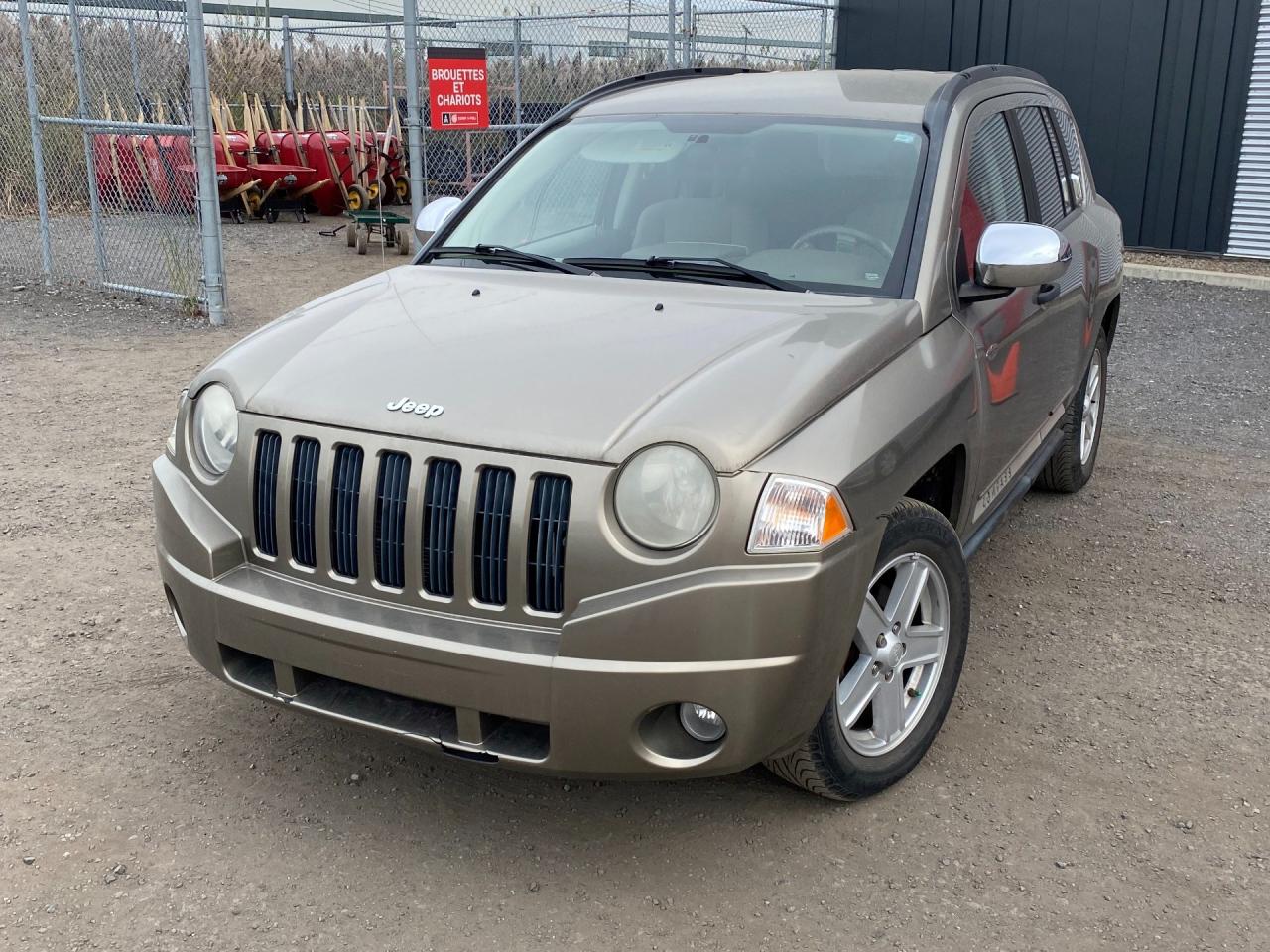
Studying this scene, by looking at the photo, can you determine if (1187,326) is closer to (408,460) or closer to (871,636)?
(871,636)

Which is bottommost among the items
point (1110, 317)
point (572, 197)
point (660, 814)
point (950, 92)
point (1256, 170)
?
point (660, 814)

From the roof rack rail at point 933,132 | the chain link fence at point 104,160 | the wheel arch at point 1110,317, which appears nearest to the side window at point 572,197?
the roof rack rail at point 933,132

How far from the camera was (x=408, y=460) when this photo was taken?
2.82 m

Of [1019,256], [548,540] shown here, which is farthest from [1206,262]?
[548,540]

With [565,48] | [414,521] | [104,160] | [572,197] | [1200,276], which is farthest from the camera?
[565,48]

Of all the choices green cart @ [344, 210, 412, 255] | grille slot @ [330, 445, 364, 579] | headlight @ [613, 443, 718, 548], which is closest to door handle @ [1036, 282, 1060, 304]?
headlight @ [613, 443, 718, 548]

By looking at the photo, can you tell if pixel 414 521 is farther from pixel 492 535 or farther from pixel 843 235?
pixel 843 235

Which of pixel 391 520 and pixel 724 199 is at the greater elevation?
pixel 724 199

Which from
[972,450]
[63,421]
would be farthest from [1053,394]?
[63,421]

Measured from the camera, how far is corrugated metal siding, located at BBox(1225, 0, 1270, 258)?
40.3 feet

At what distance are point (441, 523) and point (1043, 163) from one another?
3.20 m

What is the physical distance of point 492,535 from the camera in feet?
8.95

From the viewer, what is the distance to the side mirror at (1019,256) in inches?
139

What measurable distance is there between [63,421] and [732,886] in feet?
17.2
